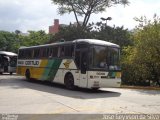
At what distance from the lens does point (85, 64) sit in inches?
795

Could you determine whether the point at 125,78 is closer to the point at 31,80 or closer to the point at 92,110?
the point at 31,80

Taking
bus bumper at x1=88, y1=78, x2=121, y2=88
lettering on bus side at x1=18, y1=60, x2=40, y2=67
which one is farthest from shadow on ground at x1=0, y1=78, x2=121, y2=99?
lettering on bus side at x1=18, y1=60, x2=40, y2=67

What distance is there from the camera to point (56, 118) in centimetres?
1155

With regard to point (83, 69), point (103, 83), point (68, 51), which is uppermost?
point (68, 51)

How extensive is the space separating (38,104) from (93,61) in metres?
6.15

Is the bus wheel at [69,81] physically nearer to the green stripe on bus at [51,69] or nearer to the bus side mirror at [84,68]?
the green stripe on bus at [51,69]

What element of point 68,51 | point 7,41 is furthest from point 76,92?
point 7,41

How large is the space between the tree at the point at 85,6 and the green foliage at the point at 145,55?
18.2m

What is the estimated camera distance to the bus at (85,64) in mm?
20016

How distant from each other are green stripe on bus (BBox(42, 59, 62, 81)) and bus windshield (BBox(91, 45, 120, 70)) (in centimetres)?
397

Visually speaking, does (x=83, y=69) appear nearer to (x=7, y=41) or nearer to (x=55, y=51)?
(x=55, y=51)

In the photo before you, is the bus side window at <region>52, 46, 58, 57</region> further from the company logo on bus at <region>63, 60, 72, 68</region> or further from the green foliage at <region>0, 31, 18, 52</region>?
the green foliage at <region>0, 31, 18, 52</region>

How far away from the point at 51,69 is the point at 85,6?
2527 centimetres

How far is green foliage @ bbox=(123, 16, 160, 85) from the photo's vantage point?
1067 inches
